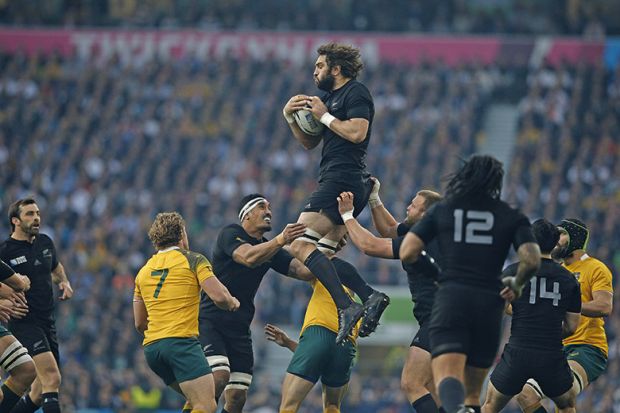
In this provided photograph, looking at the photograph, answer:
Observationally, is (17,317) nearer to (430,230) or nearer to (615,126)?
(430,230)

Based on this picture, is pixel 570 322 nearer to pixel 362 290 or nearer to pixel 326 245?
pixel 362 290

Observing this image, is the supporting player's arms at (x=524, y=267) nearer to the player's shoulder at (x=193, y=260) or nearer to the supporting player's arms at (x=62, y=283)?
the player's shoulder at (x=193, y=260)

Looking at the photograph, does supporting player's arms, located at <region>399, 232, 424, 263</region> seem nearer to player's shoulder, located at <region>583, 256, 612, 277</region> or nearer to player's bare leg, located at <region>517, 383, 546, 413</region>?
player's bare leg, located at <region>517, 383, 546, 413</region>

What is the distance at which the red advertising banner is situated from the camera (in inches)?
1313

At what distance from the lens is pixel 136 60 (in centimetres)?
3538

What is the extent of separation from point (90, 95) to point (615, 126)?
14.4 m

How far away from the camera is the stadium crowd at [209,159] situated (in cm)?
2334

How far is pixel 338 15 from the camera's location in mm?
35531

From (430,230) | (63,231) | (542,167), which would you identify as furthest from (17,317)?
(542,167)

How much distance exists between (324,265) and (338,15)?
83.9 ft

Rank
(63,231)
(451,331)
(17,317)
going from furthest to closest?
(63,231), (17,317), (451,331)

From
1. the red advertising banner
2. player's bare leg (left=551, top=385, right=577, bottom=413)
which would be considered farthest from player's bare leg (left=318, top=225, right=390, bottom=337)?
the red advertising banner

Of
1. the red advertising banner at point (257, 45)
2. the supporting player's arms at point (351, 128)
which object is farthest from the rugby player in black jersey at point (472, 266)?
the red advertising banner at point (257, 45)

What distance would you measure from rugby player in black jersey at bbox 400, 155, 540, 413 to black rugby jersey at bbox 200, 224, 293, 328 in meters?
3.02
